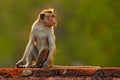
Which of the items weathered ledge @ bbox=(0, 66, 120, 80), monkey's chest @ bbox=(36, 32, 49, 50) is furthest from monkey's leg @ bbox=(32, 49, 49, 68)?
weathered ledge @ bbox=(0, 66, 120, 80)

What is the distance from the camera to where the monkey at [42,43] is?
42.4ft

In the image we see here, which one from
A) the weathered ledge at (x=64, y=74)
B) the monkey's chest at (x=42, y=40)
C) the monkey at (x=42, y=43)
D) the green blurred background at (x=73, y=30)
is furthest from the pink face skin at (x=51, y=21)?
the green blurred background at (x=73, y=30)

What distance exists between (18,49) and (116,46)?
325 inches

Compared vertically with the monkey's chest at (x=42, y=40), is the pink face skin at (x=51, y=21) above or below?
above

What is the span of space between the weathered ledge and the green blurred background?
1691 centimetres

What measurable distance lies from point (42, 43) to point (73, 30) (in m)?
25.3

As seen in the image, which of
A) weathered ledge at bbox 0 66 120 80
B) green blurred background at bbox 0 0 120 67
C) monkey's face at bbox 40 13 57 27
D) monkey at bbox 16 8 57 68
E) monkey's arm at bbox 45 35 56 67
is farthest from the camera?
green blurred background at bbox 0 0 120 67

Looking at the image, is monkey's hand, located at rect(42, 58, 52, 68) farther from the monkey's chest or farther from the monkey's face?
the monkey's face

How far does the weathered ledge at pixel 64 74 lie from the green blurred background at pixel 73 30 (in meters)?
16.9

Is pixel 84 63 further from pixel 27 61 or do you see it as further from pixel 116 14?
pixel 27 61

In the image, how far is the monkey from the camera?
42.4 ft

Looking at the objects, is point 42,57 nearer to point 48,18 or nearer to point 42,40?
point 42,40

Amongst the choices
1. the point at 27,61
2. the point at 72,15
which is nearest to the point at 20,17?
the point at 72,15

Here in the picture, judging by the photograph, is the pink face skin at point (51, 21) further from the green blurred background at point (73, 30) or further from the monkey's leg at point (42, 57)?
the green blurred background at point (73, 30)
